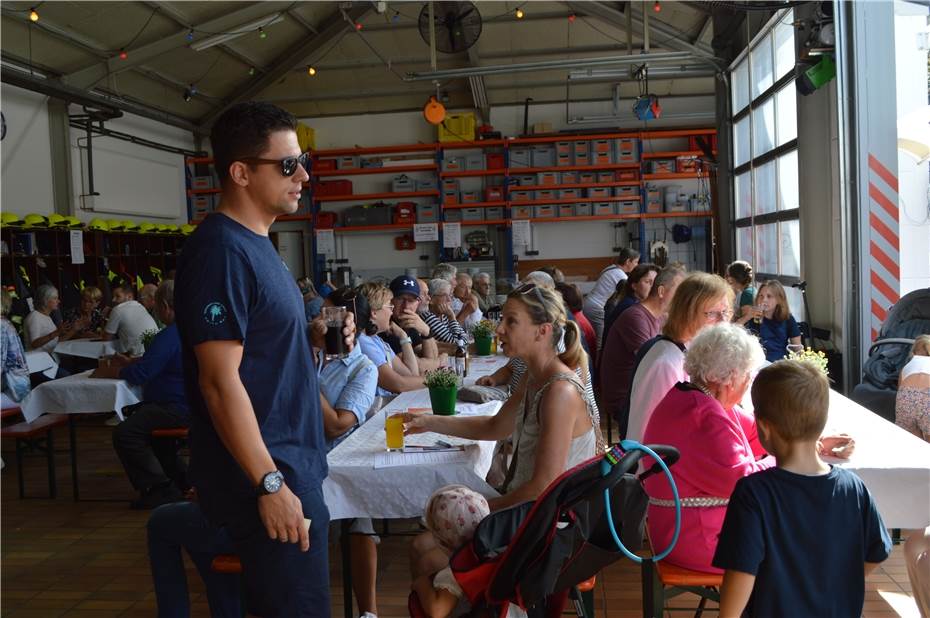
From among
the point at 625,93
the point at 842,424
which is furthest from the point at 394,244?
the point at 842,424

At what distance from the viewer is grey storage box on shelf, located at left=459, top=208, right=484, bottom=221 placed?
43.0 feet

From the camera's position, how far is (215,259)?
162 cm

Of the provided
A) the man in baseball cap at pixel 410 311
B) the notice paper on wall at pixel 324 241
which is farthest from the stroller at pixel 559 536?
the notice paper on wall at pixel 324 241

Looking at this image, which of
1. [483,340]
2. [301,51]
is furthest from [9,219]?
[483,340]

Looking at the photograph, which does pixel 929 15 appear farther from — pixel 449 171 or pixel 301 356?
pixel 449 171

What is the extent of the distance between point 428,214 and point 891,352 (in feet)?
29.5

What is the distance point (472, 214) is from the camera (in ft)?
43.1

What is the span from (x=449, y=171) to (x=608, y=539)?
453 inches

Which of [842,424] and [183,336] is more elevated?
[183,336]

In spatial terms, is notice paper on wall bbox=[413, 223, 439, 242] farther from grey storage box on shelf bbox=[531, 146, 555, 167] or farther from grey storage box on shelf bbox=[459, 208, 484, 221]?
grey storage box on shelf bbox=[531, 146, 555, 167]

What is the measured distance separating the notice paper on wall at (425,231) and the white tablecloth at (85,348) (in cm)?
629

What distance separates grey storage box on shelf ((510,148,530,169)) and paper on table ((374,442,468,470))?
34.5 feet

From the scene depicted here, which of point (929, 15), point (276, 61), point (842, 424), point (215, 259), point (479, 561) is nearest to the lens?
point (215, 259)

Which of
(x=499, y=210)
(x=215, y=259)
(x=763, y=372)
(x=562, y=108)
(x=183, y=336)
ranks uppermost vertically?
(x=562, y=108)
